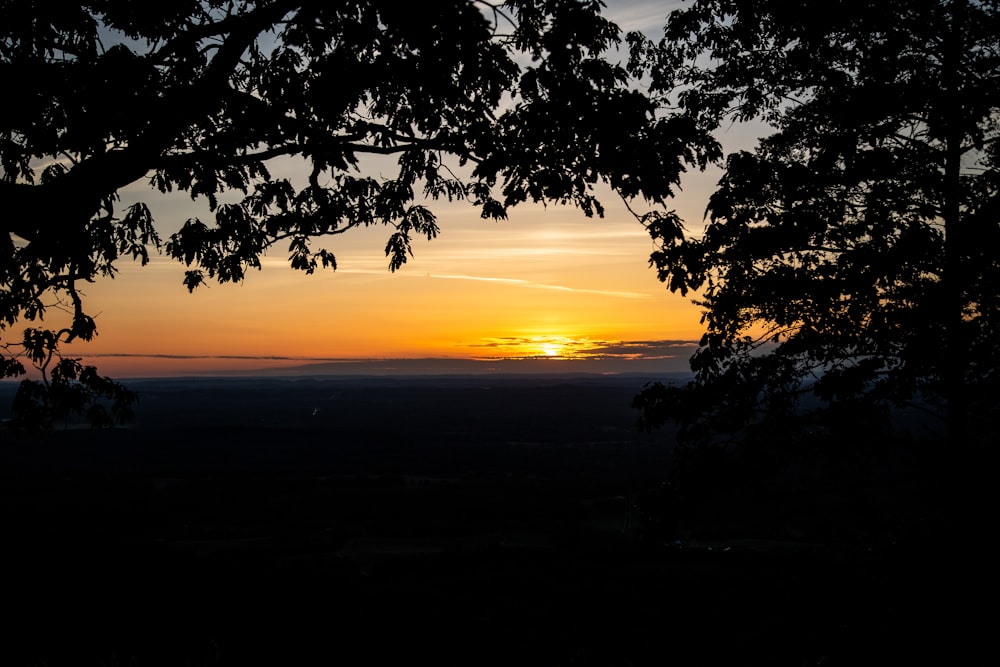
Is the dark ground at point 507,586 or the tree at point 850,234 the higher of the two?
the tree at point 850,234

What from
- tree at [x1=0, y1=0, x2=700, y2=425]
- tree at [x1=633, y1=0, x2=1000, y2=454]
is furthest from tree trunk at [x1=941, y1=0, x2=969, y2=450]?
tree at [x1=0, y1=0, x2=700, y2=425]

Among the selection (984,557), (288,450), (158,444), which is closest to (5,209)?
(984,557)

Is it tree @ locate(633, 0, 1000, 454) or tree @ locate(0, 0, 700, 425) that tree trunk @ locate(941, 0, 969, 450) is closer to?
tree @ locate(633, 0, 1000, 454)

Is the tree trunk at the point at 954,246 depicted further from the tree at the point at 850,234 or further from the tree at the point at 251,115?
the tree at the point at 251,115

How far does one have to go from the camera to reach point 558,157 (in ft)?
27.3

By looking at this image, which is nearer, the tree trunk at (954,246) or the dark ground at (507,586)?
the dark ground at (507,586)

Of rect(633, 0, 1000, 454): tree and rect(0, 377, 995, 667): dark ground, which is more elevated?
rect(633, 0, 1000, 454): tree

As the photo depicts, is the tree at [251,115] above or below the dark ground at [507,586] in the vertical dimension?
above

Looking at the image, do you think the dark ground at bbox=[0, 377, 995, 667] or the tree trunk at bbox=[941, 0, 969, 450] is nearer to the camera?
the dark ground at bbox=[0, 377, 995, 667]

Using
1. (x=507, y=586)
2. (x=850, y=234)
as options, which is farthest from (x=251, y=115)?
(x=507, y=586)

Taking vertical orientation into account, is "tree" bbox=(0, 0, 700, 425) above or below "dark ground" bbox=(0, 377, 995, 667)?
above

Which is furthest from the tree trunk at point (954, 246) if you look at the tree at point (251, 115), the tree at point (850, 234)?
the tree at point (251, 115)

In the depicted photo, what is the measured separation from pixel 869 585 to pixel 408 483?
287 ft

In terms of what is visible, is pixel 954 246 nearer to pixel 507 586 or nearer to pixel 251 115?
pixel 251 115
